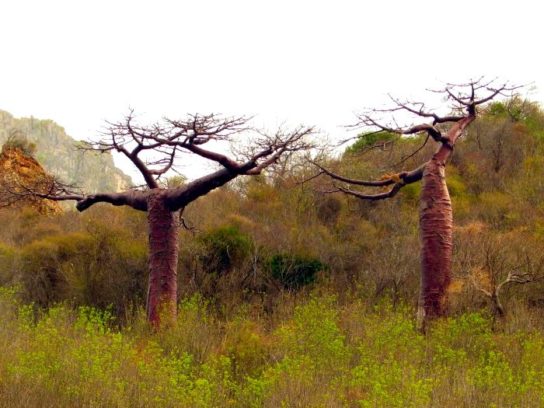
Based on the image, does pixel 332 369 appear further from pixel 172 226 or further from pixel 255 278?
pixel 255 278

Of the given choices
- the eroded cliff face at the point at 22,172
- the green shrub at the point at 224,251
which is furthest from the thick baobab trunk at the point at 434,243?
the eroded cliff face at the point at 22,172

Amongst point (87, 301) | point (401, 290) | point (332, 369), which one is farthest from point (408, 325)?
point (87, 301)

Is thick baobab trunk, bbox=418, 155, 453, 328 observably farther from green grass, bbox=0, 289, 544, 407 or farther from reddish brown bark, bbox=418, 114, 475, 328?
green grass, bbox=0, 289, 544, 407

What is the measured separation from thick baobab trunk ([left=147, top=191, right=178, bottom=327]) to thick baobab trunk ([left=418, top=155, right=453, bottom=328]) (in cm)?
419

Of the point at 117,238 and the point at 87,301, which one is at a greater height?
the point at 117,238

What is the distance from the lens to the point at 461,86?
10117 millimetres

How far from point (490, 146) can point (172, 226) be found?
1365 centimetres

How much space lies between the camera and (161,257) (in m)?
10.8

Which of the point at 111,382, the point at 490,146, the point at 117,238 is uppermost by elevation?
the point at 490,146

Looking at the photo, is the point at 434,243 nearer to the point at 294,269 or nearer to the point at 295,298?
the point at 295,298

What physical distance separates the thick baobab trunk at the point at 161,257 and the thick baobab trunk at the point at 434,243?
4187 mm

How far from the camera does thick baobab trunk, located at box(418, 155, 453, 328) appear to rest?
9469mm

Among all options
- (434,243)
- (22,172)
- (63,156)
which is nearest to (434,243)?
(434,243)

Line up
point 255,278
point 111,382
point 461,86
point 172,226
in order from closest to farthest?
point 111,382 < point 461,86 < point 172,226 < point 255,278
